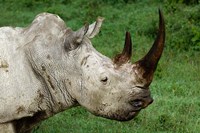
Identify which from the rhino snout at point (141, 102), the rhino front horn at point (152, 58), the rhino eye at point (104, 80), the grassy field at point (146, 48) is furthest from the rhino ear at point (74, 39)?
the grassy field at point (146, 48)

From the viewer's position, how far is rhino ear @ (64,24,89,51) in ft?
16.1

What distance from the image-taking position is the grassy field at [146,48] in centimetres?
738

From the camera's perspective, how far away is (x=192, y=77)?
9.60m

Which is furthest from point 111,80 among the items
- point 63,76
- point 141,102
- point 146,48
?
point 146,48

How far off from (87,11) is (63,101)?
9674 millimetres

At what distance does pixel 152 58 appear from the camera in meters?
4.85

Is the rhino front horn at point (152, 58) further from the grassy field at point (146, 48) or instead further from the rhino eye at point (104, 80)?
the grassy field at point (146, 48)

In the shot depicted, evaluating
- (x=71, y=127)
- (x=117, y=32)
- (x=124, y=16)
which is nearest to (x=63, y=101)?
(x=71, y=127)

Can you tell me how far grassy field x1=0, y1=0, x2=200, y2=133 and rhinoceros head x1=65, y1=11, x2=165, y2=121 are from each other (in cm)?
209

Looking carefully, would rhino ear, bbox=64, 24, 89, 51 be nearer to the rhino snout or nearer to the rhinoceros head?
the rhinoceros head

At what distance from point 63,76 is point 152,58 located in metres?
0.71

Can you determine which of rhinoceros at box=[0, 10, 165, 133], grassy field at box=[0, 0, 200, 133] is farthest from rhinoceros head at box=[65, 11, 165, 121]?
grassy field at box=[0, 0, 200, 133]

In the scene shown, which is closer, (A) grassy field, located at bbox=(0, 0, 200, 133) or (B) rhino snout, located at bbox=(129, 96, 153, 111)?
(B) rhino snout, located at bbox=(129, 96, 153, 111)

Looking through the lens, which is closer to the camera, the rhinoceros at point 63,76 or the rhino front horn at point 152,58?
the rhino front horn at point 152,58
